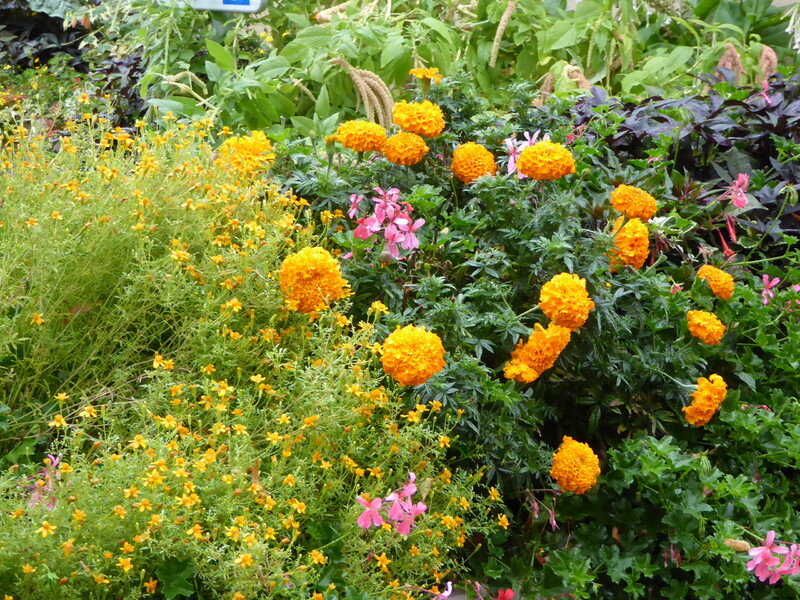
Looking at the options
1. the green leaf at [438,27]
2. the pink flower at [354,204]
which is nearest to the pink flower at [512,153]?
the pink flower at [354,204]

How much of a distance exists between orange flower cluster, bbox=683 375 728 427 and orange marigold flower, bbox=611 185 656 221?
442mm

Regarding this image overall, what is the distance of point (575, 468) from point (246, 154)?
1.24 metres

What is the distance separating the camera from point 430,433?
5.64ft

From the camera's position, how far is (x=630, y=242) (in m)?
2.05

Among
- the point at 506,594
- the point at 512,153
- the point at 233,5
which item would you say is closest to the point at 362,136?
the point at 512,153

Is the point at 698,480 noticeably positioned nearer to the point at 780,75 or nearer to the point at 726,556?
the point at 726,556

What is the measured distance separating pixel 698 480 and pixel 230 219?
128 cm

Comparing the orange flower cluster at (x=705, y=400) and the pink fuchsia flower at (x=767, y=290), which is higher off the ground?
the orange flower cluster at (x=705, y=400)

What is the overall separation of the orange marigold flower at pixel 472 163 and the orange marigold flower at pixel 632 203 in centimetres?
36

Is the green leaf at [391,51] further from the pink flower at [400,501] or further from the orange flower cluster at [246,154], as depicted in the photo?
the pink flower at [400,501]

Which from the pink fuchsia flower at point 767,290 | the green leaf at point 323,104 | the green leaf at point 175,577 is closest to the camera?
the green leaf at point 175,577

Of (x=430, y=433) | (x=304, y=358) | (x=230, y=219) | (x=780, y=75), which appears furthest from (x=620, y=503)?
(x=780, y=75)

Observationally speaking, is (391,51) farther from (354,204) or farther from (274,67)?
(354,204)

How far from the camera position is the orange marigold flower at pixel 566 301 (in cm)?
171
